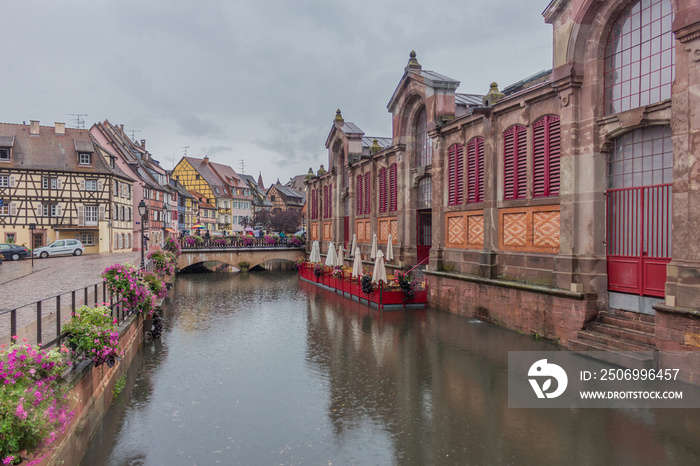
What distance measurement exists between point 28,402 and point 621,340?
13.2 meters

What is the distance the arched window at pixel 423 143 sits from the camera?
85.6 feet

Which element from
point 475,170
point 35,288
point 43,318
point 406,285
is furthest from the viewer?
point 406,285

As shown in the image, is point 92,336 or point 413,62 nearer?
point 92,336

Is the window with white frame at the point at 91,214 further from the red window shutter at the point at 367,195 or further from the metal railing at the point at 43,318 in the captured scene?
the metal railing at the point at 43,318

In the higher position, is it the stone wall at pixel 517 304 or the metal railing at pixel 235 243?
the metal railing at pixel 235 243

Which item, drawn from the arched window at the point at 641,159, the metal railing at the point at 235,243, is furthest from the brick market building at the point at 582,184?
the metal railing at the point at 235,243

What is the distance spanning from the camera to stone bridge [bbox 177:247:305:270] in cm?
4431

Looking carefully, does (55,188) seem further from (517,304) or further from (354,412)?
(354,412)

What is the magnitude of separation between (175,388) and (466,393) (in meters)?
7.00

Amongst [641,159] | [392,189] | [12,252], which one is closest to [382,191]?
[392,189]

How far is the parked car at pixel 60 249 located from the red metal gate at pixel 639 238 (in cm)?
3694

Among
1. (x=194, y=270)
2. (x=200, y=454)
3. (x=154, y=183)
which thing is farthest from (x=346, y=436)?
(x=154, y=183)

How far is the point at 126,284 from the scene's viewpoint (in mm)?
13039

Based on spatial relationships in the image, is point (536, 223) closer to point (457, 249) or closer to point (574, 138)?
point (574, 138)
